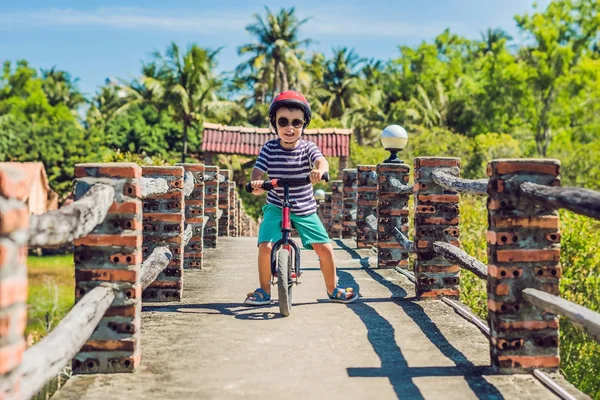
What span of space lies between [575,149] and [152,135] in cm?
2607

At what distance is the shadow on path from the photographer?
313 cm

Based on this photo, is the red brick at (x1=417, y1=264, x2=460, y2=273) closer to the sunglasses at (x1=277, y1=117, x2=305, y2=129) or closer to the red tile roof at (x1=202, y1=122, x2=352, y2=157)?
the sunglasses at (x1=277, y1=117, x2=305, y2=129)

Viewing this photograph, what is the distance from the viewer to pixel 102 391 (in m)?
3.02

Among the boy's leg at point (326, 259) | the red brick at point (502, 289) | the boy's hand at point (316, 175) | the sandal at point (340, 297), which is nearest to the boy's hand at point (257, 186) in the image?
the boy's hand at point (316, 175)

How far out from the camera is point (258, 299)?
4898 millimetres

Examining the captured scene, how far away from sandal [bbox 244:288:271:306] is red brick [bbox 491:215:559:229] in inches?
79.9

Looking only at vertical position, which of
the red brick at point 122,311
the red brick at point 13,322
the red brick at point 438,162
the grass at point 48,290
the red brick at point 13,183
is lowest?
the grass at point 48,290

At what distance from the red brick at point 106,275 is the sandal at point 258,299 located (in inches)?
65.2

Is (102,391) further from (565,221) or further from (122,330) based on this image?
(565,221)

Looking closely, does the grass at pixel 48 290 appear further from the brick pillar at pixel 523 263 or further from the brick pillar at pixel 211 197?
the brick pillar at pixel 523 263

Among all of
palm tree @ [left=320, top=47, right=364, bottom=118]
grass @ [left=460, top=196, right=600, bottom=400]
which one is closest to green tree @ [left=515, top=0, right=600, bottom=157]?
palm tree @ [left=320, top=47, right=364, bottom=118]

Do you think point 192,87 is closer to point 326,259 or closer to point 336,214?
point 336,214

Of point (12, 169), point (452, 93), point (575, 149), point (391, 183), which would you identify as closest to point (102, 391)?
point (12, 169)

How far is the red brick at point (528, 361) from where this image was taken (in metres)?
3.34
